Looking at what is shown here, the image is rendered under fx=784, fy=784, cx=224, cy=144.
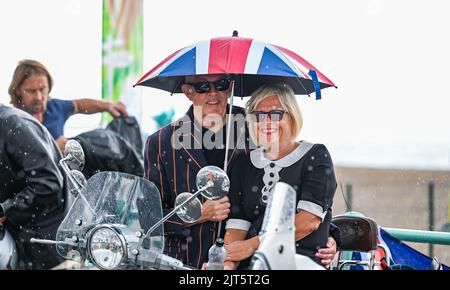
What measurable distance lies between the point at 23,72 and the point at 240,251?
3673 millimetres

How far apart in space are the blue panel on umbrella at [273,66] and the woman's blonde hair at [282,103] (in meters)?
0.12

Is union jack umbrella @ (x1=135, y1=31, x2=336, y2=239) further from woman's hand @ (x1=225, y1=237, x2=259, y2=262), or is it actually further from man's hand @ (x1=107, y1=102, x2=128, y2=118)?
man's hand @ (x1=107, y1=102, x2=128, y2=118)

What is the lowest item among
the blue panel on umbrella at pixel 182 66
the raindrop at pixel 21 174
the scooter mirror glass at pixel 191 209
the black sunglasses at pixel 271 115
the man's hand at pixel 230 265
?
the man's hand at pixel 230 265

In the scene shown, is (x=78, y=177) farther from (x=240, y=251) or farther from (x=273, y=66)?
(x=273, y=66)

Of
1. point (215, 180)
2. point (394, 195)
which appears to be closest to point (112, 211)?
point (215, 180)

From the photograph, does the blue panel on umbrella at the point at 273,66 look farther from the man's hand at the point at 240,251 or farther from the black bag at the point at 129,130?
the black bag at the point at 129,130

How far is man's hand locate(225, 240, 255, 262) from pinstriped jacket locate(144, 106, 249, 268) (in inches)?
14.7

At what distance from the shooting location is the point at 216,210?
3.75m

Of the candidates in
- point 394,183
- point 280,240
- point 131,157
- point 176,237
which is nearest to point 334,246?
point 176,237

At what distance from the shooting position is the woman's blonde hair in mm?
3619

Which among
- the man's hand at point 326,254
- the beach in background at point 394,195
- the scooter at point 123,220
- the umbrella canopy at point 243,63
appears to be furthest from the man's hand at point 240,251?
the beach in background at point 394,195

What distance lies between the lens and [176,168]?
4.04 meters

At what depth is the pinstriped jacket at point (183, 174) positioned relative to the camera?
157 inches

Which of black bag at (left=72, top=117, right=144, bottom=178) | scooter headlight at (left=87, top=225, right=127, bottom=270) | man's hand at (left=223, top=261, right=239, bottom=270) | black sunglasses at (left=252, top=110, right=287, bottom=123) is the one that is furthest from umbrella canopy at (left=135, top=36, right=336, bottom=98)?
black bag at (left=72, top=117, right=144, bottom=178)
